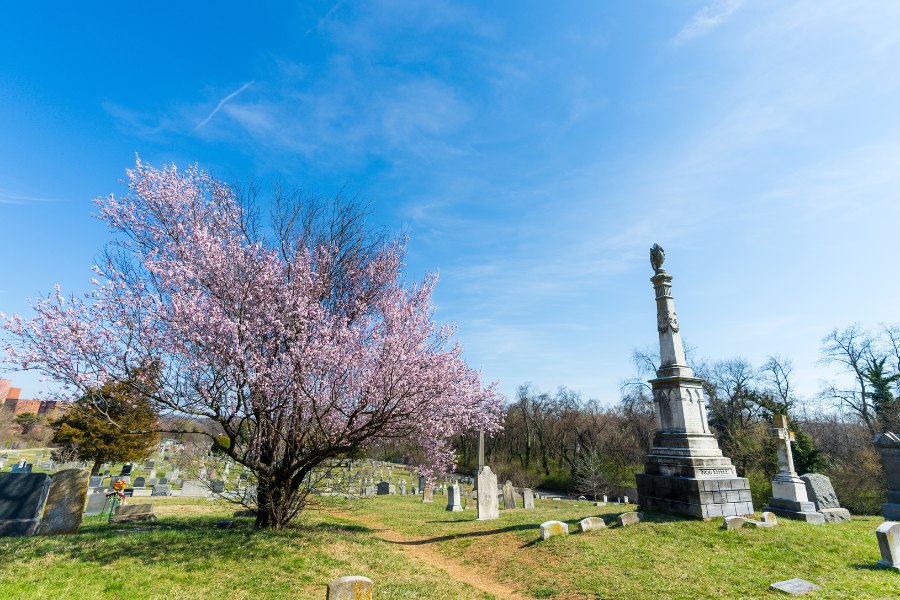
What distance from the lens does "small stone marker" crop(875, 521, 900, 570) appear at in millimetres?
6578

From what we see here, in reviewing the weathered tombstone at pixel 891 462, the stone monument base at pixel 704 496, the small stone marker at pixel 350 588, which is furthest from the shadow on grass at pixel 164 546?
the weathered tombstone at pixel 891 462

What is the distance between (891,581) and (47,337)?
49.0 feet

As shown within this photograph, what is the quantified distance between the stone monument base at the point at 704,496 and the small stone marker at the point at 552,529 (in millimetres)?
2987

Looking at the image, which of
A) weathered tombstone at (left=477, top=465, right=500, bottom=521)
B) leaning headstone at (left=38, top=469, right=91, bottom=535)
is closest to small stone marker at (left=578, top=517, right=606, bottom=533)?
weathered tombstone at (left=477, top=465, right=500, bottom=521)

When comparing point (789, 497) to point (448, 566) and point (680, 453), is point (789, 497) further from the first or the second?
point (448, 566)

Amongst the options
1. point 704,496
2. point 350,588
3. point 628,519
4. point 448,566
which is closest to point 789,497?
point 704,496

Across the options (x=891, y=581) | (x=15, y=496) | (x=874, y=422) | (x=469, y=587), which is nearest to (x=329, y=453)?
(x=469, y=587)

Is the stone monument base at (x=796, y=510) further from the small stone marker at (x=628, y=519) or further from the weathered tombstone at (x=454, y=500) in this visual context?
the weathered tombstone at (x=454, y=500)

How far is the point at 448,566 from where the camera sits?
8.91 metres

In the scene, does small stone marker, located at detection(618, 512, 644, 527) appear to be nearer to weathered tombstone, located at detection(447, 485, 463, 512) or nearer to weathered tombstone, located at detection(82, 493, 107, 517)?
weathered tombstone, located at detection(447, 485, 463, 512)

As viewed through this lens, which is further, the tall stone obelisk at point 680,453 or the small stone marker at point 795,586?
the tall stone obelisk at point 680,453

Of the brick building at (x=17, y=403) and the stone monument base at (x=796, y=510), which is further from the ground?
the brick building at (x=17, y=403)

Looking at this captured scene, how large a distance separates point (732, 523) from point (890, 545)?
2.46 m

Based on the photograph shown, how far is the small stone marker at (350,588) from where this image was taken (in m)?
3.60
